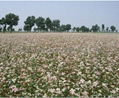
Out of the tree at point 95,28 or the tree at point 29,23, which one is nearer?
the tree at point 29,23

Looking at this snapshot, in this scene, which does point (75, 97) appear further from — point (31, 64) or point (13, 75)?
point (31, 64)

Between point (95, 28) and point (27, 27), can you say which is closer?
point (27, 27)

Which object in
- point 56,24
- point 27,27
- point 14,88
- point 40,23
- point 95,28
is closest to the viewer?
point 14,88

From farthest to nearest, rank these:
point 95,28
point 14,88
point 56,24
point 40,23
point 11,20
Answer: point 95,28, point 56,24, point 40,23, point 11,20, point 14,88

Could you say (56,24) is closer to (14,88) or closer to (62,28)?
(62,28)

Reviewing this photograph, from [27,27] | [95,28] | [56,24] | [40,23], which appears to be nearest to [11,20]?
[27,27]

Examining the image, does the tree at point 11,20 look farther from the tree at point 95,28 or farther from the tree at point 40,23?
the tree at point 95,28

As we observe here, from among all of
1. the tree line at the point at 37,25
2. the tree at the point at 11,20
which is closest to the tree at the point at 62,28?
the tree line at the point at 37,25

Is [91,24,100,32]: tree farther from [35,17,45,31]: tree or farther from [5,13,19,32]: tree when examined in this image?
[5,13,19,32]: tree

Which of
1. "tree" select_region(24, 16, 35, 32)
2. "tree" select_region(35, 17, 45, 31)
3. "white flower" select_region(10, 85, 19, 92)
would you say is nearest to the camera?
"white flower" select_region(10, 85, 19, 92)

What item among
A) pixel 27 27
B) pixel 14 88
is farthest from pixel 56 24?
pixel 14 88

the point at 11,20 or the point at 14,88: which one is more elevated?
the point at 11,20

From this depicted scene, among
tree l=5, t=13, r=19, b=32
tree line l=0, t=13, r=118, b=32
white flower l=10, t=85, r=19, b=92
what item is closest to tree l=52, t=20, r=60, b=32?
tree line l=0, t=13, r=118, b=32

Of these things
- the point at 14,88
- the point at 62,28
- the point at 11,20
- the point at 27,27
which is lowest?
the point at 14,88
